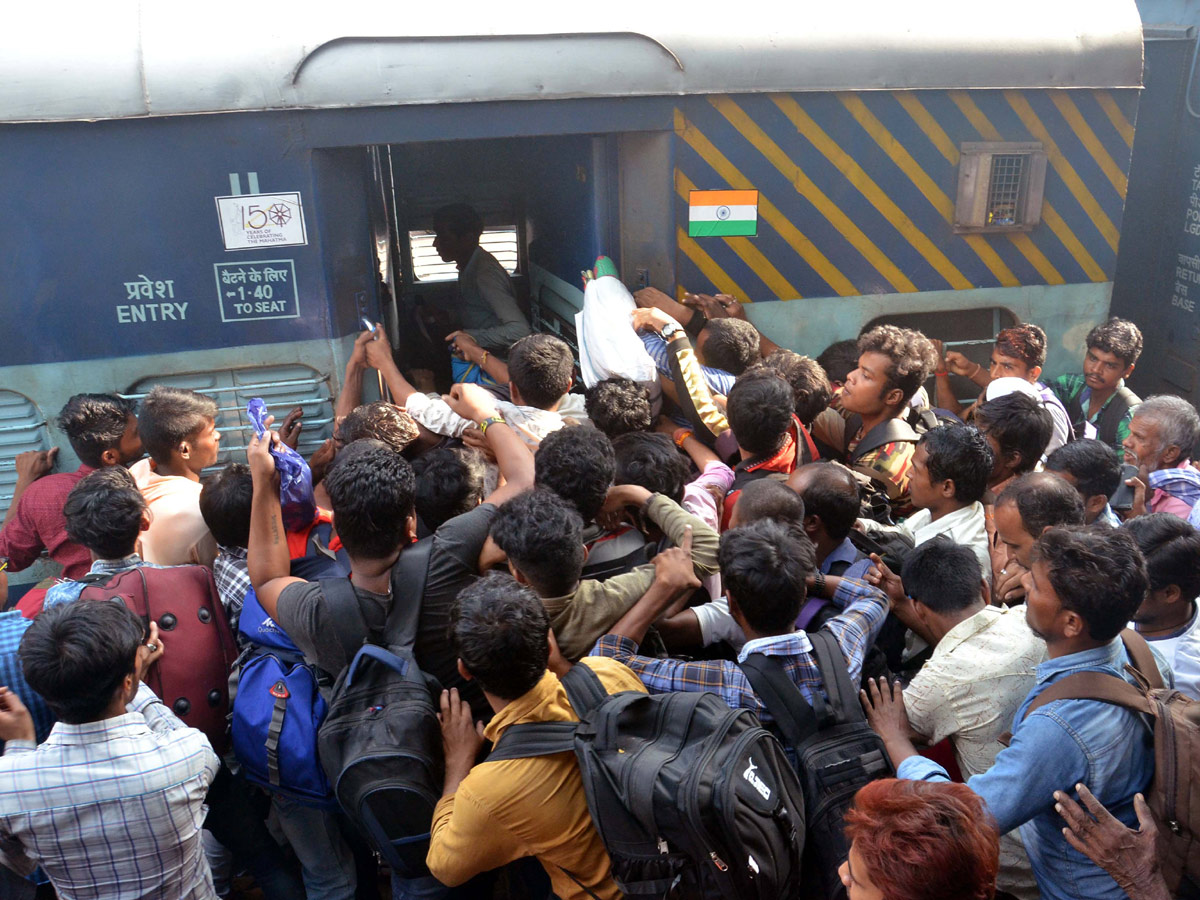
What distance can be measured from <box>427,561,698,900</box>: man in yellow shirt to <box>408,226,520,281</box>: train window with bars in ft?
11.5

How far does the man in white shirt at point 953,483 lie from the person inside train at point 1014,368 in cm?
65

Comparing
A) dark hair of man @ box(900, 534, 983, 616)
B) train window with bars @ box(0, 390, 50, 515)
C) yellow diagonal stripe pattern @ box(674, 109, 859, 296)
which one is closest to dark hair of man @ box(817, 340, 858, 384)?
yellow diagonal stripe pattern @ box(674, 109, 859, 296)

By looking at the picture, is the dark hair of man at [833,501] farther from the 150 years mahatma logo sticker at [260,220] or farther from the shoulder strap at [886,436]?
the 150 years mahatma logo sticker at [260,220]

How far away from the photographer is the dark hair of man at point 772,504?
2.41 meters

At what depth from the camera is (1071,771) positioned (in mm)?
1777

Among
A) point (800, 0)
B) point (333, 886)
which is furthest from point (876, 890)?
point (800, 0)

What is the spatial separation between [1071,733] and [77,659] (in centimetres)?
191

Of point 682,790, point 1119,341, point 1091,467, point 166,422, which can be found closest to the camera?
point 682,790

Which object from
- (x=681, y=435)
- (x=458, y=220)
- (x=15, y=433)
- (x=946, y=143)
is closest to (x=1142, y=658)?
(x=681, y=435)

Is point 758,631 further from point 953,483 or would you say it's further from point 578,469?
point 953,483

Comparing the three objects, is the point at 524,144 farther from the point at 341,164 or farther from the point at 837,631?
the point at 837,631

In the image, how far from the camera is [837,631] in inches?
85.3

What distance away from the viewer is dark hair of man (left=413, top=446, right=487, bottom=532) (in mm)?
2646

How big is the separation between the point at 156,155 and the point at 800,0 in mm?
2206
